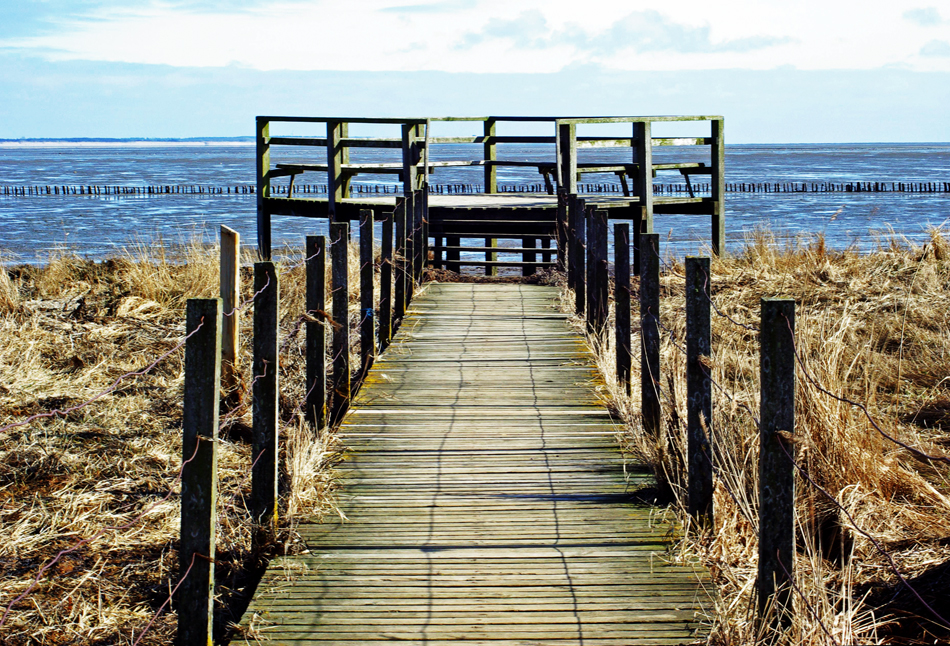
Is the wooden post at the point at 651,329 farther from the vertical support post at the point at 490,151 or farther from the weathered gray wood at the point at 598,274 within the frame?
the vertical support post at the point at 490,151

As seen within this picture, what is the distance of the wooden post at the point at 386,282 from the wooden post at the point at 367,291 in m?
0.70

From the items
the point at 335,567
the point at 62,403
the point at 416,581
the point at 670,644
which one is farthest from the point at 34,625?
the point at 62,403

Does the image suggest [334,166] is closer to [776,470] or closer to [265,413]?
[265,413]

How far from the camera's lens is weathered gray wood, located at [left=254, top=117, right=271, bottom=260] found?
44.7ft

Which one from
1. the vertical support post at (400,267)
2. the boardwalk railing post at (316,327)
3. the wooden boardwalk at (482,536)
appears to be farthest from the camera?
the vertical support post at (400,267)

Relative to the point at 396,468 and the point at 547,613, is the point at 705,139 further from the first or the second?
the point at 547,613

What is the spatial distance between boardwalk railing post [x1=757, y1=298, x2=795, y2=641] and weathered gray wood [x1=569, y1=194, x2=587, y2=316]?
19.7ft

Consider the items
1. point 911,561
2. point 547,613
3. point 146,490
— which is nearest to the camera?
point 547,613

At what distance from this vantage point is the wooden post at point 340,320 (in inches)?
252

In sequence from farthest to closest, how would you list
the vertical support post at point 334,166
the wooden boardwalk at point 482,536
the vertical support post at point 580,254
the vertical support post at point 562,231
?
the vertical support post at point 334,166, the vertical support post at point 562,231, the vertical support post at point 580,254, the wooden boardwalk at point 482,536

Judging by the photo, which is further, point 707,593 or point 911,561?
point 911,561

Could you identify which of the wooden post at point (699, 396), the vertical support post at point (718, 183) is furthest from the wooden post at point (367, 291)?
the vertical support post at point (718, 183)

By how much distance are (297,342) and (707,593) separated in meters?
6.43

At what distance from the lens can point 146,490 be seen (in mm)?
5938
